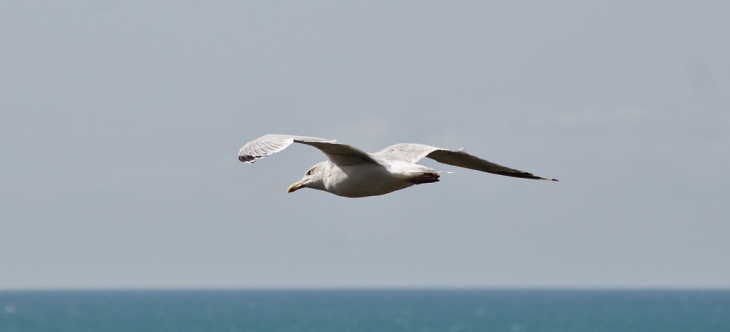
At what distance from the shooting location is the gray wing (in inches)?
566

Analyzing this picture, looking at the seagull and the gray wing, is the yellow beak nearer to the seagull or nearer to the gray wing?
the seagull

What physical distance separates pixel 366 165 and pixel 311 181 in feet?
4.98

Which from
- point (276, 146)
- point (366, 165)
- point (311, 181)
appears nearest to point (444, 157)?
point (366, 165)

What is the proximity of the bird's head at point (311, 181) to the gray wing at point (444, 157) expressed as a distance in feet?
2.65

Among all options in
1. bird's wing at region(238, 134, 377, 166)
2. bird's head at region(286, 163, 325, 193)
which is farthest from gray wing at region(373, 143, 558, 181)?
bird's wing at region(238, 134, 377, 166)

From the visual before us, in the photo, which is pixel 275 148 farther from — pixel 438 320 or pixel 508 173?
pixel 438 320

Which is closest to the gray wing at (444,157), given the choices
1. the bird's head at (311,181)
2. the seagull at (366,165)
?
the seagull at (366,165)

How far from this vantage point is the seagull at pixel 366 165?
1241cm

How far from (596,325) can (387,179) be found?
112m

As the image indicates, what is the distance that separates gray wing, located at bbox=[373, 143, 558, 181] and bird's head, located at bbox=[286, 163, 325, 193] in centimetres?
81

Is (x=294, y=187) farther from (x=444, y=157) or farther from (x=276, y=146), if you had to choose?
(x=276, y=146)

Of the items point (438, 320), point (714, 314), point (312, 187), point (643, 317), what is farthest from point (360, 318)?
point (312, 187)

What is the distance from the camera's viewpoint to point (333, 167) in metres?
14.5

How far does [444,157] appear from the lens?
1491 cm
